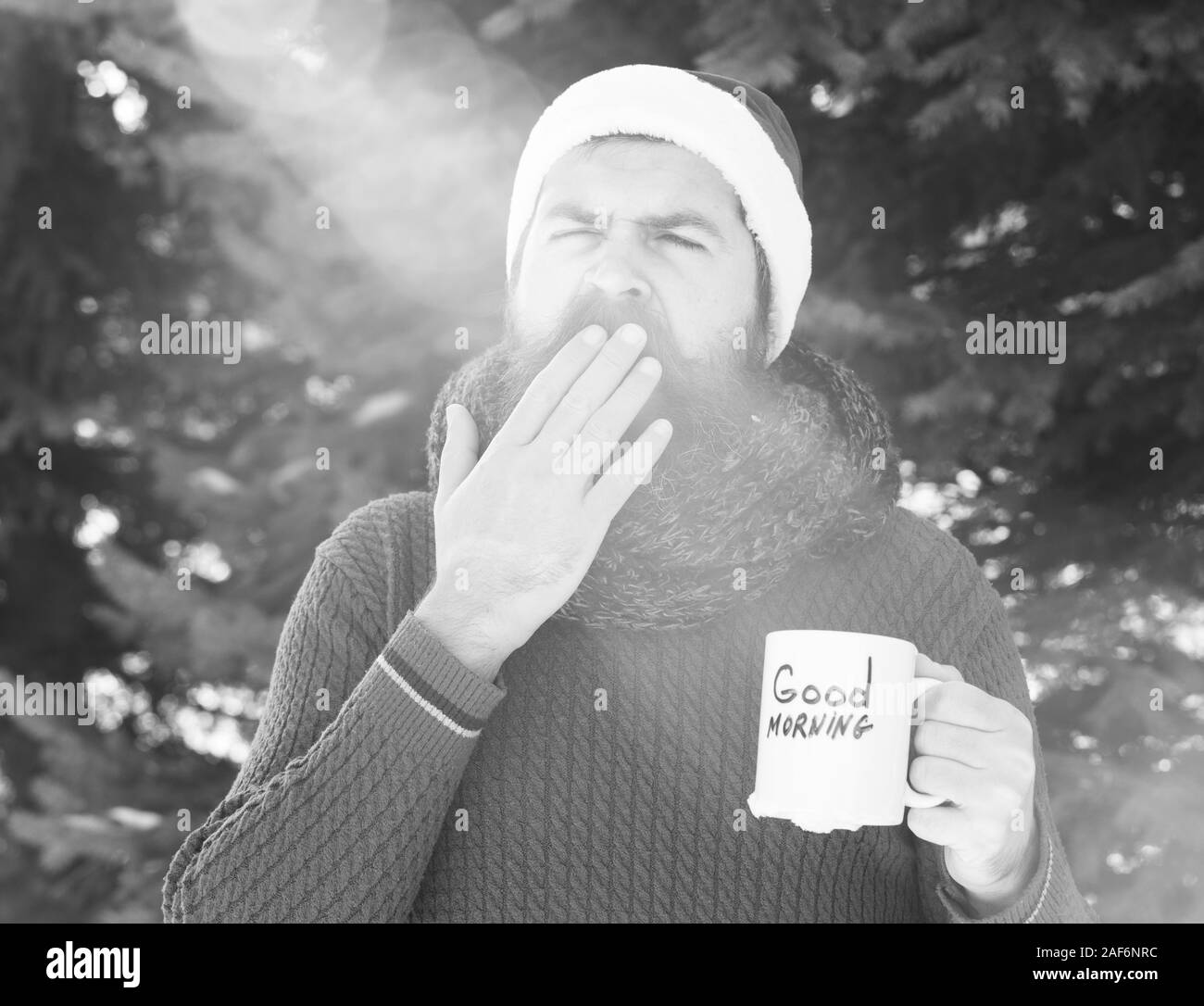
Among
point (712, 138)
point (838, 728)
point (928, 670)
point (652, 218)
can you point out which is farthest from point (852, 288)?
point (838, 728)

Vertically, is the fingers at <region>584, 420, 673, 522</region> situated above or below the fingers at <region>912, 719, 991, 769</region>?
above

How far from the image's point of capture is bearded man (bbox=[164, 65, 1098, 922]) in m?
1.32

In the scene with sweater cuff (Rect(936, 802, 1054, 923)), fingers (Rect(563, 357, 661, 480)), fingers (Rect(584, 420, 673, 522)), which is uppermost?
fingers (Rect(563, 357, 661, 480))

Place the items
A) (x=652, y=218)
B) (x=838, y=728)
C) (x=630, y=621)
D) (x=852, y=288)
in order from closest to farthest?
1. (x=838, y=728)
2. (x=630, y=621)
3. (x=652, y=218)
4. (x=852, y=288)

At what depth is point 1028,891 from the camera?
138cm

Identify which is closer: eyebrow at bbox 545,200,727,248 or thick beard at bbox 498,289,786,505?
thick beard at bbox 498,289,786,505

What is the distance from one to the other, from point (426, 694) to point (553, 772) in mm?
313

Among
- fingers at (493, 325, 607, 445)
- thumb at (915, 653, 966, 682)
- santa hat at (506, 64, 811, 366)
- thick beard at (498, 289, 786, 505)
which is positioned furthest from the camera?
santa hat at (506, 64, 811, 366)

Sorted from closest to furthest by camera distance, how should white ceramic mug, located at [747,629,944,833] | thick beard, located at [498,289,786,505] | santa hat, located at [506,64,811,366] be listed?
white ceramic mug, located at [747,629,944,833] → thick beard, located at [498,289,786,505] → santa hat, located at [506,64,811,366]

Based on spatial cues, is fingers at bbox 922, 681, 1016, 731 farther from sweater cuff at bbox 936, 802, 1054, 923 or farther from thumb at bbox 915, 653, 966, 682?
sweater cuff at bbox 936, 802, 1054, 923

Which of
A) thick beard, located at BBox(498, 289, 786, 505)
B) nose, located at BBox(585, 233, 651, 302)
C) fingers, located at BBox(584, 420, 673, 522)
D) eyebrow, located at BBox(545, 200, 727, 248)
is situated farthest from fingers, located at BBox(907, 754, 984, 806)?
eyebrow, located at BBox(545, 200, 727, 248)

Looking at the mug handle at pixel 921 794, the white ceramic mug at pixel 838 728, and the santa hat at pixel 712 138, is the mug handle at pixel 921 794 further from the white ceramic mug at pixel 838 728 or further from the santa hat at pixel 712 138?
the santa hat at pixel 712 138

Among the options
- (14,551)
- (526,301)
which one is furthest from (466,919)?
(14,551)

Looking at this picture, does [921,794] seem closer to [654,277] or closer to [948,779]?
[948,779]
